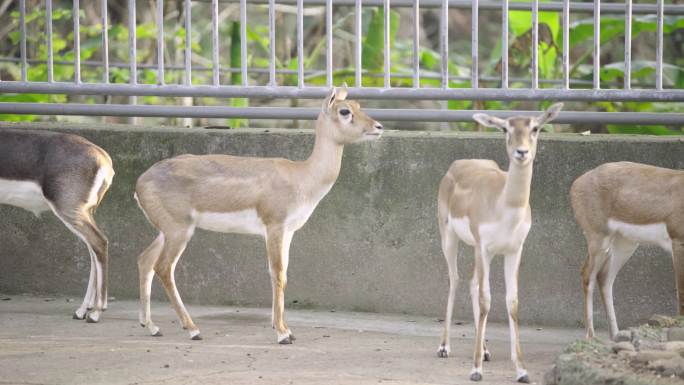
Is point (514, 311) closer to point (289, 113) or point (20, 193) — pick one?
point (289, 113)

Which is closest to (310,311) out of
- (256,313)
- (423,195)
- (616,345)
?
(256,313)

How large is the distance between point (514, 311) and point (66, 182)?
11.1 ft

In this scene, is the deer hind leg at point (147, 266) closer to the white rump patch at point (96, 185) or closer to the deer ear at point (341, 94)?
the white rump patch at point (96, 185)

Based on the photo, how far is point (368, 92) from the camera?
27.1ft

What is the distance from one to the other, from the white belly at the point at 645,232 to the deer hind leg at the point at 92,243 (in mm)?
3552

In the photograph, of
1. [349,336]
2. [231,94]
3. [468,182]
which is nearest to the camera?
[468,182]

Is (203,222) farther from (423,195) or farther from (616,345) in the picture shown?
(616,345)

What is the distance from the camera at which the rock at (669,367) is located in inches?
220

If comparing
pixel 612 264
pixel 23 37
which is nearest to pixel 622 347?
pixel 612 264

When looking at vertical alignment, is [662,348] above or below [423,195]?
below

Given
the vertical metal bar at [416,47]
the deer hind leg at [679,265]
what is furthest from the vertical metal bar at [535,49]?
the deer hind leg at [679,265]

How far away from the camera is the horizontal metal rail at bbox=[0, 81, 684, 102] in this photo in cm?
809

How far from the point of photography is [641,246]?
812cm

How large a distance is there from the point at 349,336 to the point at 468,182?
1435 mm
